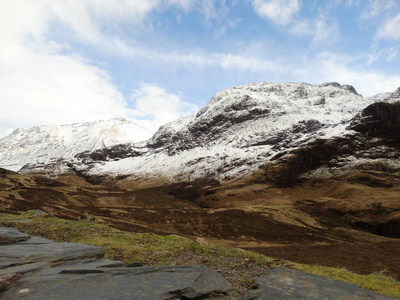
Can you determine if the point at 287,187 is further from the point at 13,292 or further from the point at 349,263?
the point at 13,292

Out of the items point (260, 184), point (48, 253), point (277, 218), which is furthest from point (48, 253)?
point (260, 184)

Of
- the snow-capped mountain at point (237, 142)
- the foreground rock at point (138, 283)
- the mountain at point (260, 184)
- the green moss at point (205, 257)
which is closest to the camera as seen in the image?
the foreground rock at point (138, 283)

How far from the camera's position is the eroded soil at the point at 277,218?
108ft

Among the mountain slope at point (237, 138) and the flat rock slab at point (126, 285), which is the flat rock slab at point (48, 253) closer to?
the flat rock slab at point (126, 285)

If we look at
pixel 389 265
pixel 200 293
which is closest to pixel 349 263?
pixel 389 265

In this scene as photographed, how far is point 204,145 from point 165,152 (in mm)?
27689

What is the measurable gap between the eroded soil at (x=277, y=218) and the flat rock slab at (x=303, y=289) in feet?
62.4

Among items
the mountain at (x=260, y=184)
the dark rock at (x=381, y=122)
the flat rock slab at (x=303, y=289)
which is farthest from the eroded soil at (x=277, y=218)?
the dark rock at (x=381, y=122)

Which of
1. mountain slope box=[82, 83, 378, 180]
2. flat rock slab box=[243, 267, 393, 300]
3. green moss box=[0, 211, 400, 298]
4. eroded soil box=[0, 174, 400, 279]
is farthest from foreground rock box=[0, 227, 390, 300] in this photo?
mountain slope box=[82, 83, 378, 180]

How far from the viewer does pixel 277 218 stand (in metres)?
53.2

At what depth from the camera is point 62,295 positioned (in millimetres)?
4844

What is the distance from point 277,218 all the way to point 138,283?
170 feet

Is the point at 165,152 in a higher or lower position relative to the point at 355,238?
higher

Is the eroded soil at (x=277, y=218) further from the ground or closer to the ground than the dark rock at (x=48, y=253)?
closer to the ground
